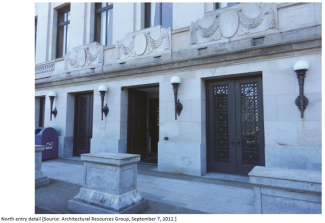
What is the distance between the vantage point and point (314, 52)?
5621 millimetres

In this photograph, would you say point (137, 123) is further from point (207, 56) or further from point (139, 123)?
point (207, 56)

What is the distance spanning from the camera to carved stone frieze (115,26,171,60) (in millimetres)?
7968

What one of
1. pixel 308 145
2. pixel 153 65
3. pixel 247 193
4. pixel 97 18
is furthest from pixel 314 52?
pixel 97 18

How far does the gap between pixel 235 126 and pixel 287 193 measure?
3.98m

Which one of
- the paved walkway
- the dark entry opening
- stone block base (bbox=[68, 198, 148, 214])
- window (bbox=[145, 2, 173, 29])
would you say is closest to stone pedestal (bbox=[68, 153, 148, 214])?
stone block base (bbox=[68, 198, 148, 214])

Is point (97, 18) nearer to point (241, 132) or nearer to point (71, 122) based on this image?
point (71, 122)

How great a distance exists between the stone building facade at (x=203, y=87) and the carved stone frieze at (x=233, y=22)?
32 millimetres

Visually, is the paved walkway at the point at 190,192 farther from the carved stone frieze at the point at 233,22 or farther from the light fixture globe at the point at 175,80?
the carved stone frieze at the point at 233,22

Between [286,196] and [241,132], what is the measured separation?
3895 mm

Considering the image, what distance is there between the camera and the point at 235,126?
6.96 metres

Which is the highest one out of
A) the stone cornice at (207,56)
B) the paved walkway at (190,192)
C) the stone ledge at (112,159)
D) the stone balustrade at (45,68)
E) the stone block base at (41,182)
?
the stone balustrade at (45,68)

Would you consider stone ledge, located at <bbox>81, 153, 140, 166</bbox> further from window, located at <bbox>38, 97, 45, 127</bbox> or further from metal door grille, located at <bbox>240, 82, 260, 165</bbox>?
window, located at <bbox>38, 97, 45, 127</bbox>

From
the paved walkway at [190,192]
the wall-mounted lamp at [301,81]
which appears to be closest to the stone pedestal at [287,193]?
Result: the paved walkway at [190,192]

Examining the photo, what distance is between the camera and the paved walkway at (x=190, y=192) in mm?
4453
